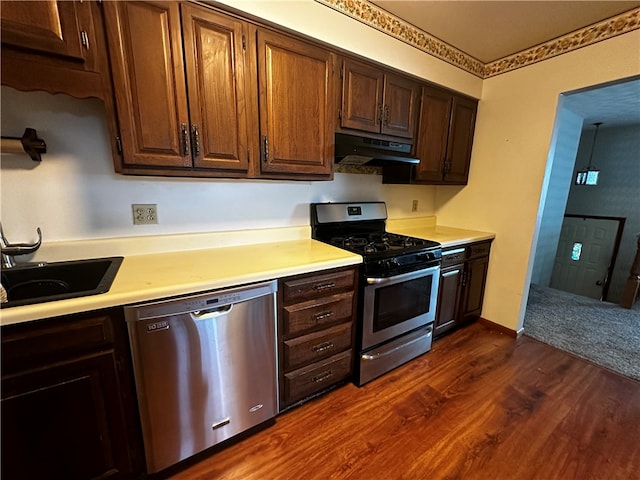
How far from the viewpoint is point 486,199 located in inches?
101

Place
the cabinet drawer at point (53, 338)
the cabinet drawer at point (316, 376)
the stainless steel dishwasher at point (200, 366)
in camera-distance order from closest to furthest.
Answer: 1. the cabinet drawer at point (53, 338)
2. the stainless steel dishwasher at point (200, 366)
3. the cabinet drawer at point (316, 376)

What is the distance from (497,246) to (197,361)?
8.78 feet

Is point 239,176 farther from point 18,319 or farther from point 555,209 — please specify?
point 555,209

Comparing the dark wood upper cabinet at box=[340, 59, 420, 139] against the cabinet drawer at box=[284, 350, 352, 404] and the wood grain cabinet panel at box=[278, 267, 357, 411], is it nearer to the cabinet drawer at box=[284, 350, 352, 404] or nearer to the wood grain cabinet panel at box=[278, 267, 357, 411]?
the wood grain cabinet panel at box=[278, 267, 357, 411]

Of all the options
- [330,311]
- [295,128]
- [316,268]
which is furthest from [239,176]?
[330,311]

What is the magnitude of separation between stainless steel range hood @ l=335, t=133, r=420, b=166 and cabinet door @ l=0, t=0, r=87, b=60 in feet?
4.35

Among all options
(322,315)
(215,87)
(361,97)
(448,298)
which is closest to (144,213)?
(215,87)

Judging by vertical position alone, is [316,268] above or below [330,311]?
above

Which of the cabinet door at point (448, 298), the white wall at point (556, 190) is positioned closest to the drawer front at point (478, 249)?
the cabinet door at point (448, 298)

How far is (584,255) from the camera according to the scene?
439 centimetres

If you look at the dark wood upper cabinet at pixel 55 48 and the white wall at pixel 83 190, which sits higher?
the dark wood upper cabinet at pixel 55 48

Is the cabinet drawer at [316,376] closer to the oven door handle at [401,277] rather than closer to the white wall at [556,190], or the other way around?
the oven door handle at [401,277]

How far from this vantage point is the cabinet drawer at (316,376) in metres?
1.53

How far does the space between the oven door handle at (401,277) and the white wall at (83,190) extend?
0.92 m
